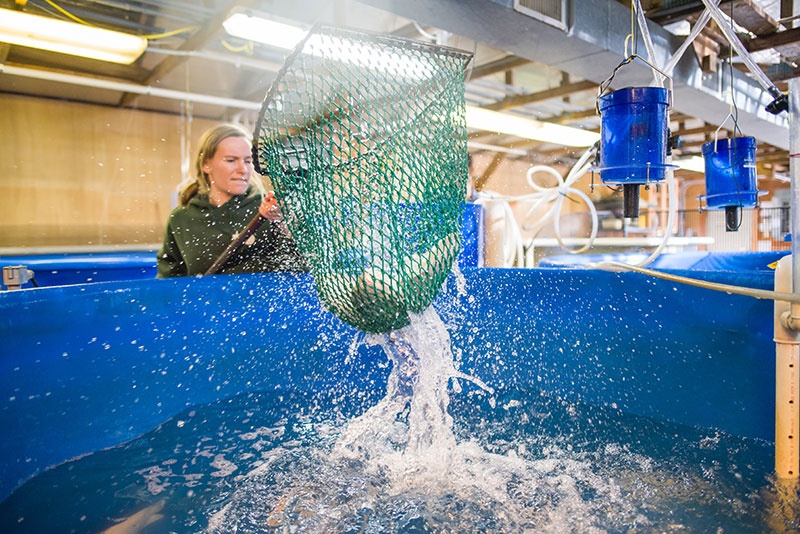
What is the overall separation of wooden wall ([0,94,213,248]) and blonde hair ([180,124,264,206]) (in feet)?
11.7

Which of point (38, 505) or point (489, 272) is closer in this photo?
point (38, 505)

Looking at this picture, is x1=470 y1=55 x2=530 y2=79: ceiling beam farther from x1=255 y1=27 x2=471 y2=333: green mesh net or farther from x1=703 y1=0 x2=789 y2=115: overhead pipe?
x1=255 y1=27 x2=471 y2=333: green mesh net

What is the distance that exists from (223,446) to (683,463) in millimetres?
1086

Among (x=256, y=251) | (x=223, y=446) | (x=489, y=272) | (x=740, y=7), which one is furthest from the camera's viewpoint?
(x=740, y=7)

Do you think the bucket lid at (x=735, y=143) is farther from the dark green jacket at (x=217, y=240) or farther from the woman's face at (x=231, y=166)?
the woman's face at (x=231, y=166)

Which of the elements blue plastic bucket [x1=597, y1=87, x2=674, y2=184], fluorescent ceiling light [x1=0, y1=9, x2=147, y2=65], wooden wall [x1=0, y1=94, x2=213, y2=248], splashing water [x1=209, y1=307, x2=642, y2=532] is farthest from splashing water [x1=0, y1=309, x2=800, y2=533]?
wooden wall [x1=0, y1=94, x2=213, y2=248]

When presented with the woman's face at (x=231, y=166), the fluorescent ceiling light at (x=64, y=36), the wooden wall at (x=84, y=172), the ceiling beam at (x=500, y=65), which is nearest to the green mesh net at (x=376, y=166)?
the woman's face at (x=231, y=166)

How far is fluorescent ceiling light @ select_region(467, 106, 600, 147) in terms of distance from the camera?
4055mm

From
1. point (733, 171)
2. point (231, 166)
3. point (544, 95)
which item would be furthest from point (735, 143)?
point (544, 95)

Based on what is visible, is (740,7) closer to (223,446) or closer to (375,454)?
(375,454)

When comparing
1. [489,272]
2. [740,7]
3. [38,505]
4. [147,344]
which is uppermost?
[740,7]

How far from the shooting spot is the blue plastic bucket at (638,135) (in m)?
1.30

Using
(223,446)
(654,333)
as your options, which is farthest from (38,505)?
(654,333)

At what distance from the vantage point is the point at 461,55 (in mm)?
1063
